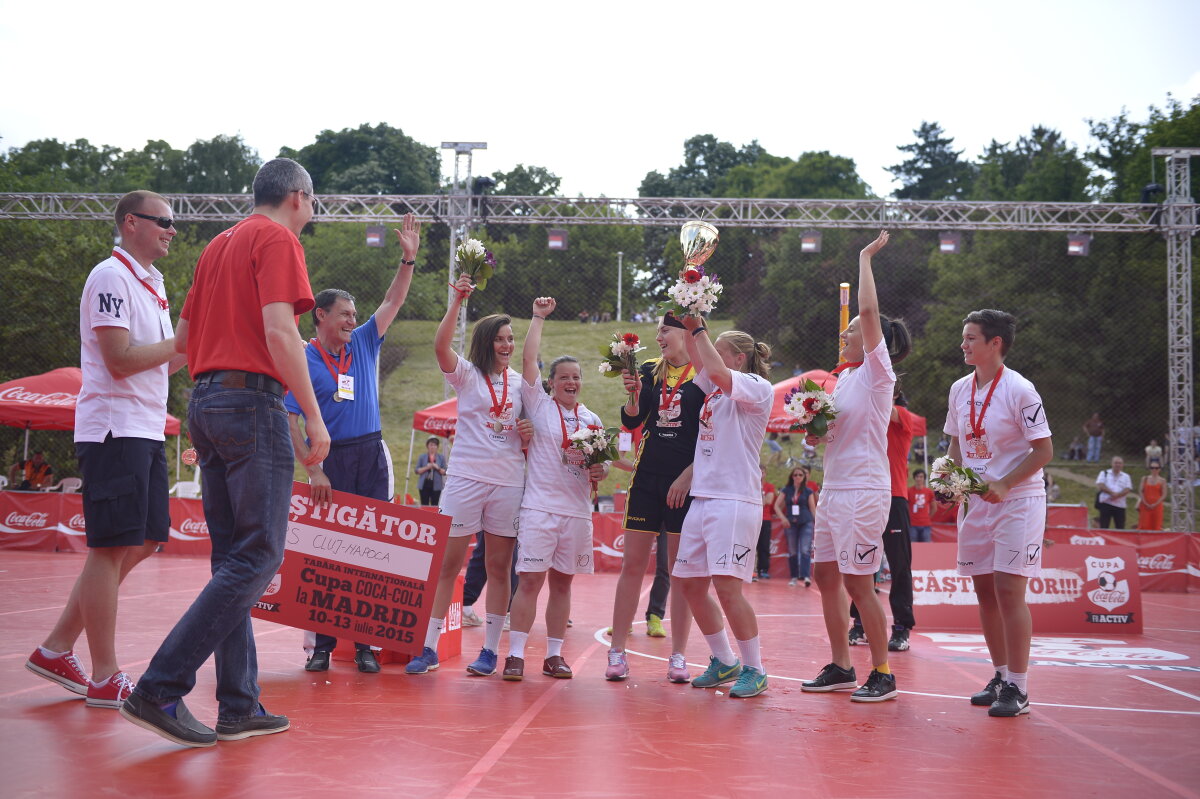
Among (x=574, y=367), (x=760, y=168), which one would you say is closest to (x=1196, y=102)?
(x=760, y=168)

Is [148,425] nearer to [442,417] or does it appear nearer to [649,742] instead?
[649,742]

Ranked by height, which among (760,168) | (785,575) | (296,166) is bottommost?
(785,575)

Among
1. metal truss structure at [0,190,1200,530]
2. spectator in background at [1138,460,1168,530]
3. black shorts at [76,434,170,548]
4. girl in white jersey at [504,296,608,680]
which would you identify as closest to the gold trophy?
girl in white jersey at [504,296,608,680]

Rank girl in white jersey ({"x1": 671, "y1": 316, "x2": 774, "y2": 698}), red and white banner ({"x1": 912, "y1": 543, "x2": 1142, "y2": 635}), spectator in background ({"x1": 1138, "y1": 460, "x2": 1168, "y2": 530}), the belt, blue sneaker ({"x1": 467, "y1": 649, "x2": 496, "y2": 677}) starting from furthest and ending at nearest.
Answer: spectator in background ({"x1": 1138, "y1": 460, "x2": 1168, "y2": 530})
red and white banner ({"x1": 912, "y1": 543, "x2": 1142, "y2": 635})
blue sneaker ({"x1": 467, "y1": 649, "x2": 496, "y2": 677})
girl in white jersey ({"x1": 671, "y1": 316, "x2": 774, "y2": 698})
the belt

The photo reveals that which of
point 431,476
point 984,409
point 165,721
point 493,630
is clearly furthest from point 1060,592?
point 431,476

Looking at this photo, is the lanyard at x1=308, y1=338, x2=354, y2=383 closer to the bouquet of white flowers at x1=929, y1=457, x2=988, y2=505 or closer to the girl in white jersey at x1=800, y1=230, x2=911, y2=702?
the girl in white jersey at x1=800, y1=230, x2=911, y2=702

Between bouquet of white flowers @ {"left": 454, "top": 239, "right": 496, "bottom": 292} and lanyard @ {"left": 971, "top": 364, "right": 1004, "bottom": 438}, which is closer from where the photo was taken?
lanyard @ {"left": 971, "top": 364, "right": 1004, "bottom": 438}

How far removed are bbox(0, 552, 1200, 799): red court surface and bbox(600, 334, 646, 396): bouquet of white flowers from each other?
191 centimetres

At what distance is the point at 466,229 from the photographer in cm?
1952

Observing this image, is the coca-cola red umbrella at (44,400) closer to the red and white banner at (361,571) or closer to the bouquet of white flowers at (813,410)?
the red and white banner at (361,571)

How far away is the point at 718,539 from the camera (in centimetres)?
530

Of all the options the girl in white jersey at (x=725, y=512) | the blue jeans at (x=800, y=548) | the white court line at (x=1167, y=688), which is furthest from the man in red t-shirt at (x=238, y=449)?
the blue jeans at (x=800, y=548)

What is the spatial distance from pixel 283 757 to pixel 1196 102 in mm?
42579

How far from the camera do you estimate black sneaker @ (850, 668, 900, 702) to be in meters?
5.33
